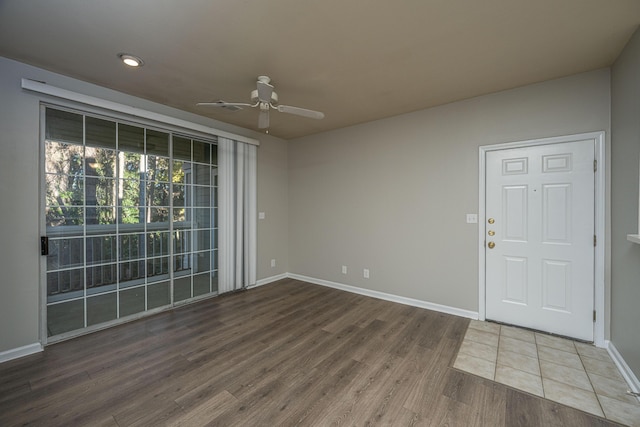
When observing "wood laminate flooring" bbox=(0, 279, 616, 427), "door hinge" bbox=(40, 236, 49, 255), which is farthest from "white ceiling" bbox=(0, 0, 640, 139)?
"wood laminate flooring" bbox=(0, 279, 616, 427)

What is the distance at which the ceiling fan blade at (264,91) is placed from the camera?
234 cm

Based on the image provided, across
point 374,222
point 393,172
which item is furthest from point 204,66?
point 374,222

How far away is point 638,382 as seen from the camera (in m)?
1.92

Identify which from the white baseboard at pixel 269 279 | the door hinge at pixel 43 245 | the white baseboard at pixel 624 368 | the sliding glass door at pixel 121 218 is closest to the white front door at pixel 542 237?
the white baseboard at pixel 624 368

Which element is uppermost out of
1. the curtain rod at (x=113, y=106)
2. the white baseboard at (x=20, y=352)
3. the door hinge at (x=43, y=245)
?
the curtain rod at (x=113, y=106)

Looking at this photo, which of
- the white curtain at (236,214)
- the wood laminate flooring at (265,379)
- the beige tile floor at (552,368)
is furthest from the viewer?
the white curtain at (236,214)

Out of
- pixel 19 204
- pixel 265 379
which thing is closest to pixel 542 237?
pixel 265 379

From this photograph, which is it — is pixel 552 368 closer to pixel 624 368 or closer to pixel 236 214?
pixel 624 368

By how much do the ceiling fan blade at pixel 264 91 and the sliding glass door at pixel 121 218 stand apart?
6.01ft

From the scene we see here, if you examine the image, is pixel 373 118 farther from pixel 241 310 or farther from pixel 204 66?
pixel 241 310

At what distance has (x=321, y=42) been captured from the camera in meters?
2.15

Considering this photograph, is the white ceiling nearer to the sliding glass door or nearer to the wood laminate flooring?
the sliding glass door

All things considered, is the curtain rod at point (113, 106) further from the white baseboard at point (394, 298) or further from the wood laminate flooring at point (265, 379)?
the white baseboard at point (394, 298)

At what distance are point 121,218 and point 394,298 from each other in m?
3.82
